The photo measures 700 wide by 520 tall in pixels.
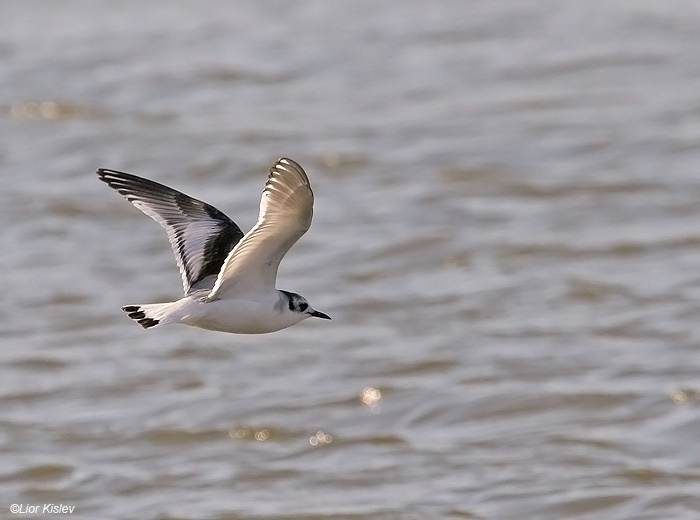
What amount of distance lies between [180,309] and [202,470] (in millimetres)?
3221

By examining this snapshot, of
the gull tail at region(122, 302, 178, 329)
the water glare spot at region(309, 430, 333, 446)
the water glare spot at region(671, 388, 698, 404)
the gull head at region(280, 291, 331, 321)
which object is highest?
the water glare spot at region(671, 388, 698, 404)

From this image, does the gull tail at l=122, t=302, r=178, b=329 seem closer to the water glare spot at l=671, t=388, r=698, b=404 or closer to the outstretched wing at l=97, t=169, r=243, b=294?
the outstretched wing at l=97, t=169, r=243, b=294

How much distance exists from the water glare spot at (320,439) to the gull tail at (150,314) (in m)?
3.45

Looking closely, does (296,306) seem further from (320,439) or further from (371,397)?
(371,397)

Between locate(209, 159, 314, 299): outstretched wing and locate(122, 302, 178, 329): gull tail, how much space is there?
24 cm

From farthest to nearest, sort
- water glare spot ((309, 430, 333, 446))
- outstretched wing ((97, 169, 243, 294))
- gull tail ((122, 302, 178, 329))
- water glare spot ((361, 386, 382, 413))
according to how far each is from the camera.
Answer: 1. water glare spot ((361, 386, 382, 413))
2. water glare spot ((309, 430, 333, 446))
3. outstretched wing ((97, 169, 243, 294))
4. gull tail ((122, 302, 178, 329))

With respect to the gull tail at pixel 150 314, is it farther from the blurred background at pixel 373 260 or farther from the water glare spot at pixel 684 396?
the water glare spot at pixel 684 396

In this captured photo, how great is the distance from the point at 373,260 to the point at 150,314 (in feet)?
20.9

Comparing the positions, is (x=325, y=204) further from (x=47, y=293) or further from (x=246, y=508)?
(x=246, y=508)

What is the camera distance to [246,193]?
1432cm

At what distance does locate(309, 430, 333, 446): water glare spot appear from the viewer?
32.6 ft

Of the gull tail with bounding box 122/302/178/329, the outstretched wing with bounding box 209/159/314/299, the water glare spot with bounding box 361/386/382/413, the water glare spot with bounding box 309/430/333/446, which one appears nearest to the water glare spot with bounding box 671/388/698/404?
the water glare spot with bounding box 361/386/382/413

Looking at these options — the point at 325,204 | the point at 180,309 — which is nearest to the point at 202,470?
the point at 180,309

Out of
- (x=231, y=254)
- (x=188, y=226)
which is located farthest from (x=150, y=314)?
(x=188, y=226)
